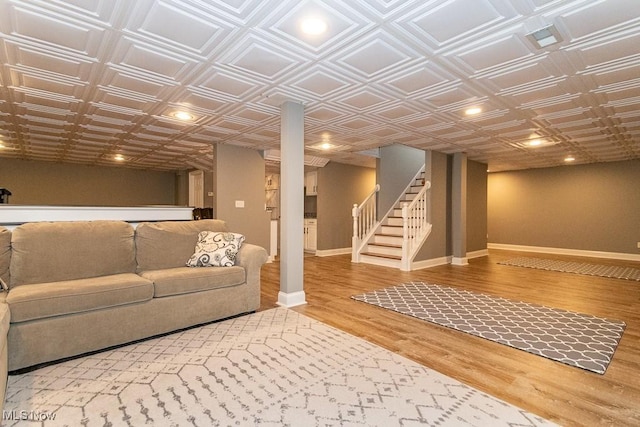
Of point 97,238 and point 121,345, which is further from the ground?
point 97,238

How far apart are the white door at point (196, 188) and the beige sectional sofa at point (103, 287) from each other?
541 centimetres

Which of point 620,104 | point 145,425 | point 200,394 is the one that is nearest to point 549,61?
point 620,104

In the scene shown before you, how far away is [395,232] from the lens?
688 centimetres

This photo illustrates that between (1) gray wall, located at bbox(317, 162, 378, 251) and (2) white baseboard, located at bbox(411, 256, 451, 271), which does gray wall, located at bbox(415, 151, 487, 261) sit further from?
(1) gray wall, located at bbox(317, 162, 378, 251)

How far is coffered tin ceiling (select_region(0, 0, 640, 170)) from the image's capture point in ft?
6.82

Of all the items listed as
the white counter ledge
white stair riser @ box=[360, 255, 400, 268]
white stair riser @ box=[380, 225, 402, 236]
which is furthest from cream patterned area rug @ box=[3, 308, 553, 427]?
white stair riser @ box=[380, 225, 402, 236]

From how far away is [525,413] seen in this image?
1726 millimetres

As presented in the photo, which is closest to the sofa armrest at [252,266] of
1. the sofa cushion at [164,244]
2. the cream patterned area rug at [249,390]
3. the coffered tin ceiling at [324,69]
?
the sofa cushion at [164,244]

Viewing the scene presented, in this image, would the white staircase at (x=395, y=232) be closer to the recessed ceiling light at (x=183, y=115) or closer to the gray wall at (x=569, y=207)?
the gray wall at (x=569, y=207)

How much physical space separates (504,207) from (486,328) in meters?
7.45

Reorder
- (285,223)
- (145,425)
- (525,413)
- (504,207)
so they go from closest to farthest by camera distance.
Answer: (145,425), (525,413), (285,223), (504,207)

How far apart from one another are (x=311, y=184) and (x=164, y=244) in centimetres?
504

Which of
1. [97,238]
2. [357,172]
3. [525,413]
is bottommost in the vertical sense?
[525,413]

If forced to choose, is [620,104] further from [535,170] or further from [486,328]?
[535,170]
